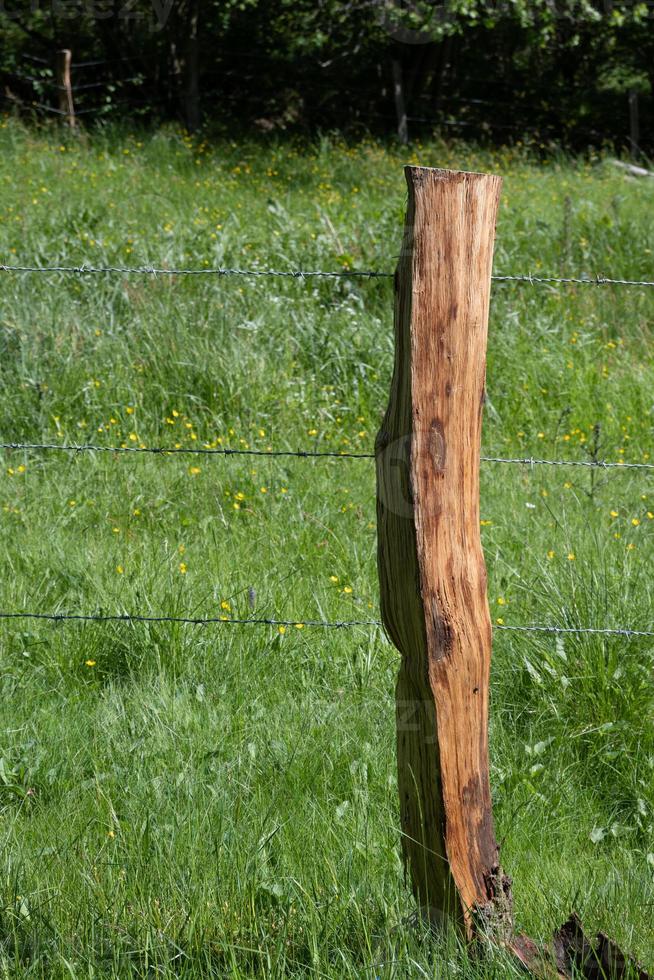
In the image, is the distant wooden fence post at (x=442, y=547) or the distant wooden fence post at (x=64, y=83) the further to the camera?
the distant wooden fence post at (x=64, y=83)

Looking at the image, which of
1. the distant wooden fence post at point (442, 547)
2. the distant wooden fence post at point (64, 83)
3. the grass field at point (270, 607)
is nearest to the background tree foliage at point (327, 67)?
the distant wooden fence post at point (64, 83)

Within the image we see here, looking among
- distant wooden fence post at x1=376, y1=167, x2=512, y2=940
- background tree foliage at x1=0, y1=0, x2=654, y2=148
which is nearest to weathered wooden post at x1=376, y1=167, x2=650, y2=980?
distant wooden fence post at x1=376, y1=167, x2=512, y2=940

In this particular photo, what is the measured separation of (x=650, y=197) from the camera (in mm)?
11414

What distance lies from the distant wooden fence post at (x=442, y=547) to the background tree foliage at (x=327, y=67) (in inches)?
559

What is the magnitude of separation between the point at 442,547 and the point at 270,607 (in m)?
1.73

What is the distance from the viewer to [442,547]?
204 centimetres

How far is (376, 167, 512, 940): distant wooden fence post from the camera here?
1987 mm

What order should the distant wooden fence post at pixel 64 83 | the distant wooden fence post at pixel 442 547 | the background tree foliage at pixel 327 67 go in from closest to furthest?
the distant wooden fence post at pixel 442 547, the distant wooden fence post at pixel 64 83, the background tree foliage at pixel 327 67

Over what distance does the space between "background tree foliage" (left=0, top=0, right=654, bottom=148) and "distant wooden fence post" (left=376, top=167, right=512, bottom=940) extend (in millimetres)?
14202

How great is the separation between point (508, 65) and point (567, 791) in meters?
17.4

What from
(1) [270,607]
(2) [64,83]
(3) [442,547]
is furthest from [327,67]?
(3) [442,547]

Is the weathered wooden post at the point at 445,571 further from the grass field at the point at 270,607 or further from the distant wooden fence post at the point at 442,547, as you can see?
the grass field at the point at 270,607

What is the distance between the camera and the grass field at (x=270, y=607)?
2.28 m

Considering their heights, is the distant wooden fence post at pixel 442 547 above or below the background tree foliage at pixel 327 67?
below
